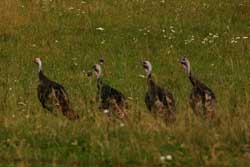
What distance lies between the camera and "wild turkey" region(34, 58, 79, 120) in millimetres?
12016

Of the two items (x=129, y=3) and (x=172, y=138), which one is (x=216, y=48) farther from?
(x=172, y=138)

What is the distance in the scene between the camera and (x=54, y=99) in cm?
1221

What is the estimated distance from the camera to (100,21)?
2180cm

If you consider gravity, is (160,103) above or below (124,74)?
above

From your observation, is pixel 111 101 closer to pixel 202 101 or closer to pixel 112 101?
pixel 112 101

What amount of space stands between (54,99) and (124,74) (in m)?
5.08

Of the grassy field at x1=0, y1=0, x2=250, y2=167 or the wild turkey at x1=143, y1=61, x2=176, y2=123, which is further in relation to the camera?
the wild turkey at x1=143, y1=61, x2=176, y2=123

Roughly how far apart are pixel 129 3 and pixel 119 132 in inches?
569

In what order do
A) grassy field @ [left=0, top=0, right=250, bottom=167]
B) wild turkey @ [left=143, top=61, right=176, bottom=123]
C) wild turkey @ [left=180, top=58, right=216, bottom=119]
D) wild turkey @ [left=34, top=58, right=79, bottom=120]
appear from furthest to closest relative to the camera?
wild turkey @ [left=34, top=58, right=79, bottom=120], wild turkey @ [left=180, top=58, right=216, bottom=119], wild turkey @ [left=143, top=61, right=176, bottom=123], grassy field @ [left=0, top=0, right=250, bottom=167]

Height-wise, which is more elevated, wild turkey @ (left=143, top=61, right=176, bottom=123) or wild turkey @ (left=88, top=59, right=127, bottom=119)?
wild turkey @ (left=143, top=61, right=176, bottom=123)

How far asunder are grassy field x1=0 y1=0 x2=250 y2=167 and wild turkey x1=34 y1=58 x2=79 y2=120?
0.60 ft

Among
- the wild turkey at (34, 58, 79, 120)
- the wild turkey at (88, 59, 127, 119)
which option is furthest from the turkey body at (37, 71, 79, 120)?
the wild turkey at (88, 59, 127, 119)

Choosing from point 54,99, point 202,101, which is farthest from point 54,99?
point 202,101

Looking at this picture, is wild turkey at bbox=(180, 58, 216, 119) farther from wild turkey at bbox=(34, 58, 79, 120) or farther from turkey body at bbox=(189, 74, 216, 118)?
wild turkey at bbox=(34, 58, 79, 120)
